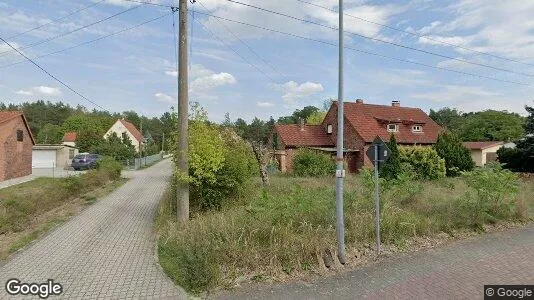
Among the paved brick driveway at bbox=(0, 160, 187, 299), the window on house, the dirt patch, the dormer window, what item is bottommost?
the paved brick driveway at bbox=(0, 160, 187, 299)

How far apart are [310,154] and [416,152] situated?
7.38m

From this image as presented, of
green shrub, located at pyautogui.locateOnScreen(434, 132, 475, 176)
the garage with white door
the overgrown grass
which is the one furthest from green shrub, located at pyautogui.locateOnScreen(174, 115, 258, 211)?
the garage with white door

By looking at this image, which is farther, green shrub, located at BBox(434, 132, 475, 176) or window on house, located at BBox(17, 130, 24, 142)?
window on house, located at BBox(17, 130, 24, 142)

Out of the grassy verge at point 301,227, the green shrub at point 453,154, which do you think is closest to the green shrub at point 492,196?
the grassy verge at point 301,227

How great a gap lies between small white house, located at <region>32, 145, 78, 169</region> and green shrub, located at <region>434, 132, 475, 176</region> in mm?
37362

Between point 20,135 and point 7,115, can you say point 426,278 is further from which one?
point 20,135

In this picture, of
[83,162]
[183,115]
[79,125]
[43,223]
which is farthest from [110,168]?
[79,125]

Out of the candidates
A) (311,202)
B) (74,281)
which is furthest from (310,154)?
(74,281)

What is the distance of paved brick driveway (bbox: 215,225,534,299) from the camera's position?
6000 mm

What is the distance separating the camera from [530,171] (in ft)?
79.2

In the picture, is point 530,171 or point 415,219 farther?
point 530,171

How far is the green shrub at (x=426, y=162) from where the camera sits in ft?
80.0

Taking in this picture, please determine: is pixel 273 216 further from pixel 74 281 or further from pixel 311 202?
pixel 74 281

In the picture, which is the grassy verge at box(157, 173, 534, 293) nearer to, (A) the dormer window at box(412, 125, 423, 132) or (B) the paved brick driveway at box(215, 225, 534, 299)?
(B) the paved brick driveway at box(215, 225, 534, 299)
